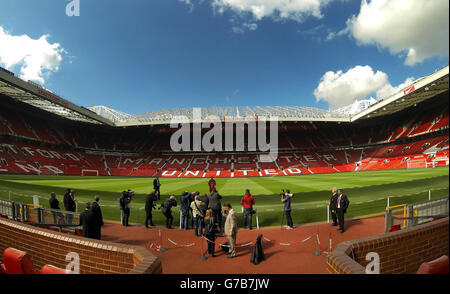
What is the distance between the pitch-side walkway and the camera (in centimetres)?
480

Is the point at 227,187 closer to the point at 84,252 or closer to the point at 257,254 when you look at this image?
the point at 257,254

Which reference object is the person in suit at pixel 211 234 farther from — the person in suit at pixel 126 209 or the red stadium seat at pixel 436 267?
the person in suit at pixel 126 209

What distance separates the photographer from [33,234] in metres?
3.74

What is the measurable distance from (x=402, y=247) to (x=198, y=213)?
560 cm

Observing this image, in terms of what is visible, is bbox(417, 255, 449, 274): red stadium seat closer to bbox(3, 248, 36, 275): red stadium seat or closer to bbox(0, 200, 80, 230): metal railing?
bbox(3, 248, 36, 275): red stadium seat

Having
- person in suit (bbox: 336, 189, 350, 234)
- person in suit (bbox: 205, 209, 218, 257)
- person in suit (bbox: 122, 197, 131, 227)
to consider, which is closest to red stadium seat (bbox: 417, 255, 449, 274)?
person in suit (bbox: 205, 209, 218, 257)

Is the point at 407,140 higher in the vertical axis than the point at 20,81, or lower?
lower

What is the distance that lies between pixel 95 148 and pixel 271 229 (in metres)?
52.3

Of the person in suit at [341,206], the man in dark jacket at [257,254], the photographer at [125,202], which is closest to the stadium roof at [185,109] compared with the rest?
the person in suit at [341,206]

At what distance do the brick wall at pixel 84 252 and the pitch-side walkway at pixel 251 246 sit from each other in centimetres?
223

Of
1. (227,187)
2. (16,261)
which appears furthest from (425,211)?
(227,187)

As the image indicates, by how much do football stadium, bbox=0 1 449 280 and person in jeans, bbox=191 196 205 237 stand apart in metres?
0.05
